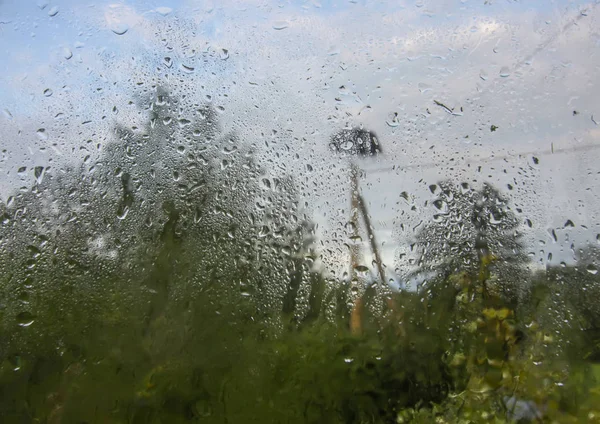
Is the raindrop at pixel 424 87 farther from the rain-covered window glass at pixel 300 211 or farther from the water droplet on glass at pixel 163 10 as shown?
the water droplet on glass at pixel 163 10

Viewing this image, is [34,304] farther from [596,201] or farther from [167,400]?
[596,201]

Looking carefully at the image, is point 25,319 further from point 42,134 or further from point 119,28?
point 119,28

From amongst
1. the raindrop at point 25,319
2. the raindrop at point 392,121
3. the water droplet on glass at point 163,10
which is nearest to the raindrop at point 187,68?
the water droplet on glass at point 163,10

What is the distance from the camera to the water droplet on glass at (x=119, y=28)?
1.42m

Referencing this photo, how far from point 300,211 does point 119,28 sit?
0.85m

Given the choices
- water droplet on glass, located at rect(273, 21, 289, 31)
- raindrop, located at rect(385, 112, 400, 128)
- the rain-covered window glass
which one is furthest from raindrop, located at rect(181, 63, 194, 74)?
raindrop, located at rect(385, 112, 400, 128)

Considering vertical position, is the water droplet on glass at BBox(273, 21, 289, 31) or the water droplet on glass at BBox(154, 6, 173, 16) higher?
the water droplet on glass at BBox(154, 6, 173, 16)

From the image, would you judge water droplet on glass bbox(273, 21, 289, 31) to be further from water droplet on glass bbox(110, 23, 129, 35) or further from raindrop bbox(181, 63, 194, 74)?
water droplet on glass bbox(110, 23, 129, 35)

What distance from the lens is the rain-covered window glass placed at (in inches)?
47.7

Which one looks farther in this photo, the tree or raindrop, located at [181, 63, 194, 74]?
raindrop, located at [181, 63, 194, 74]

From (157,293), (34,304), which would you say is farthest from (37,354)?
(157,293)

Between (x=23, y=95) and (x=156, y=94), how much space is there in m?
0.42

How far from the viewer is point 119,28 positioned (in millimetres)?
1424

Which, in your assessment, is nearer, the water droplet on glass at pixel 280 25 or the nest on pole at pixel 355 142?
the nest on pole at pixel 355 142
